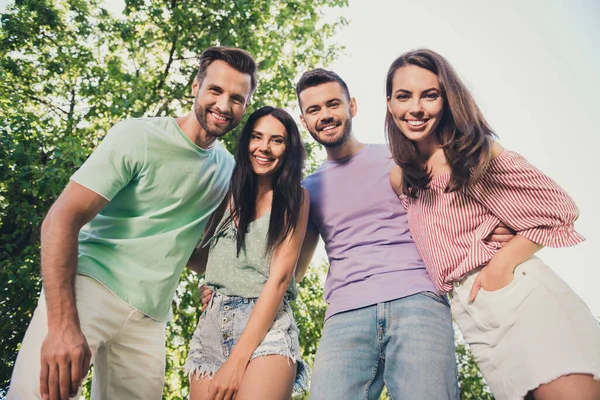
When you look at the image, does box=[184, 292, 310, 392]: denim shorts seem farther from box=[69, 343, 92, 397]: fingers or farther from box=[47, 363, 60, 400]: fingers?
box=[47, 363, 60, 400]: fingers

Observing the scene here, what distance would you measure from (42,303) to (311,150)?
24.5 feet

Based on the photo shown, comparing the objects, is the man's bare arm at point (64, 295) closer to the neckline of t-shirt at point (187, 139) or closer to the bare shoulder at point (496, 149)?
the neckline of t-shirt at point (187, 139)

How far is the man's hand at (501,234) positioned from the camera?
2205 mm

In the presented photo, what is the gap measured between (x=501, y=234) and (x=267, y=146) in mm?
1620

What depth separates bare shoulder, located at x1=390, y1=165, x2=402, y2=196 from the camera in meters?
2.82

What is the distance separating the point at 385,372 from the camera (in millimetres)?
2420

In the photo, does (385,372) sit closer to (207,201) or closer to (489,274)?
(489,274)

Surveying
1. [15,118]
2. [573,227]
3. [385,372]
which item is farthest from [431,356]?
[15,118]

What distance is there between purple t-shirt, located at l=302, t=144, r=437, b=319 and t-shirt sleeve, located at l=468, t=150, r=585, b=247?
60 cm

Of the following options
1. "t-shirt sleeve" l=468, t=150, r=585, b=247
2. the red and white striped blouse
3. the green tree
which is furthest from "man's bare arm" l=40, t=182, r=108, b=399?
the green tree

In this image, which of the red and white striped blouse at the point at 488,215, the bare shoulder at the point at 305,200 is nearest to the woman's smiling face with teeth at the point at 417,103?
the red and white striped blouse at the point at 488,215

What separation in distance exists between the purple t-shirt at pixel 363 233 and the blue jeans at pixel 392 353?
0.09m

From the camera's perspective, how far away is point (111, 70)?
8.70 m

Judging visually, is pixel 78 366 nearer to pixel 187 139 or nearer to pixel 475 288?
pixel 187 139
